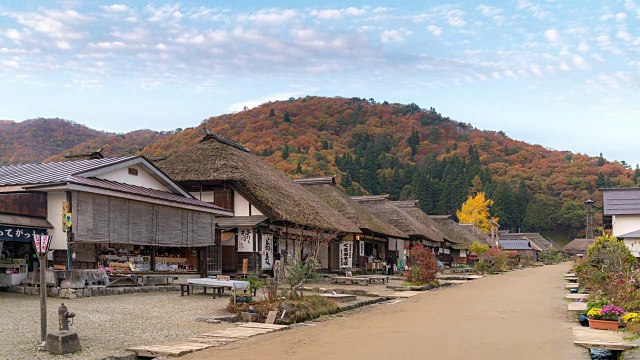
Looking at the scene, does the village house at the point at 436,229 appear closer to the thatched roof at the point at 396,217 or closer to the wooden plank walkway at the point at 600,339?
the thatched roof at the point at 396,217

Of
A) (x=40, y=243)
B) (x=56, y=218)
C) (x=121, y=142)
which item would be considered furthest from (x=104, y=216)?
(x=121, y=142)

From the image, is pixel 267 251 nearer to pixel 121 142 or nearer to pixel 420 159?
pixel 121 142

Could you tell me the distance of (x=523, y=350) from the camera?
945 centimetres

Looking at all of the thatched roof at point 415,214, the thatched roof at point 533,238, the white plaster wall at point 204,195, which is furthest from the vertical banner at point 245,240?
the thatched roof at point 533,238

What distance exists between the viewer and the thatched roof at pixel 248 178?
24.0 metres

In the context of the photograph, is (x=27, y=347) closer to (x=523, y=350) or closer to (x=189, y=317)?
(x=189, y=317)

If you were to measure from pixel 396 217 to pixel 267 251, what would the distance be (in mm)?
19884

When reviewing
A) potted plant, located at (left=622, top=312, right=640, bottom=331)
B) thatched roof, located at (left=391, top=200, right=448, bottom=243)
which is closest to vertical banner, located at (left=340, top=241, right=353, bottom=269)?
thatched roof, located at (left=391, top=200, right=448, bottom=243)

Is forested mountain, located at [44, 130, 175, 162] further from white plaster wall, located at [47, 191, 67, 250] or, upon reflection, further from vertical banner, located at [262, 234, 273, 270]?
white plaster wall, located at [47, 191, 67, 250]

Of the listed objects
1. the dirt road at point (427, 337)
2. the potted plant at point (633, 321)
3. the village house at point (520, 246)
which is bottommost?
the village house at point (520, 246)

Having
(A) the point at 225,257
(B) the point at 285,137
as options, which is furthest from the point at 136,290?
(B) the point at 285,137

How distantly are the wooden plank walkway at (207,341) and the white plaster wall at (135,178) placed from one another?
8.70 m

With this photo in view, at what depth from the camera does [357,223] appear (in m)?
33.5

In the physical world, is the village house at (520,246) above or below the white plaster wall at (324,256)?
below
